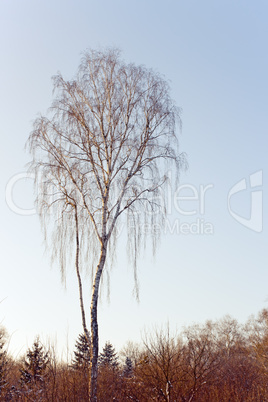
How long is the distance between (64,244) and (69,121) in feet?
10.9

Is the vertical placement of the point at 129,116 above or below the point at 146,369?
above

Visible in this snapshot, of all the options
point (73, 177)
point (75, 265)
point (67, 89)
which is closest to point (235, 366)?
point (75, 265)

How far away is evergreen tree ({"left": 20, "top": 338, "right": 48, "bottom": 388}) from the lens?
6.46 meters

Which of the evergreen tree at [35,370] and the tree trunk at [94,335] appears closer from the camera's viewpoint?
the evergreen tree at [35,370]

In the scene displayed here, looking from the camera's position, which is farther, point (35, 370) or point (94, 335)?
point (35, 370)

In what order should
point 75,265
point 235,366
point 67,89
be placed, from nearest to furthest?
point 75,265, point 67,89, point 235,366

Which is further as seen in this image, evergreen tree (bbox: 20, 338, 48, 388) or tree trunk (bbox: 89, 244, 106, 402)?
tree trunk (bbox: 89, 244, 106, 402)

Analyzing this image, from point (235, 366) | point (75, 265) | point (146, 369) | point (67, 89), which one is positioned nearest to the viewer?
point (146, 369)

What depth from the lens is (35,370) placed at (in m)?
9.45

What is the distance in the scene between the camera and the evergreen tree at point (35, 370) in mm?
6458

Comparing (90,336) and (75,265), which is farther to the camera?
(75,265)

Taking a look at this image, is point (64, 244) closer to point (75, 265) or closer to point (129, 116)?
point (75, 265)

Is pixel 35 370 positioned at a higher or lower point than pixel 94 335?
lower

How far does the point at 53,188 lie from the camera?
1026 cm
